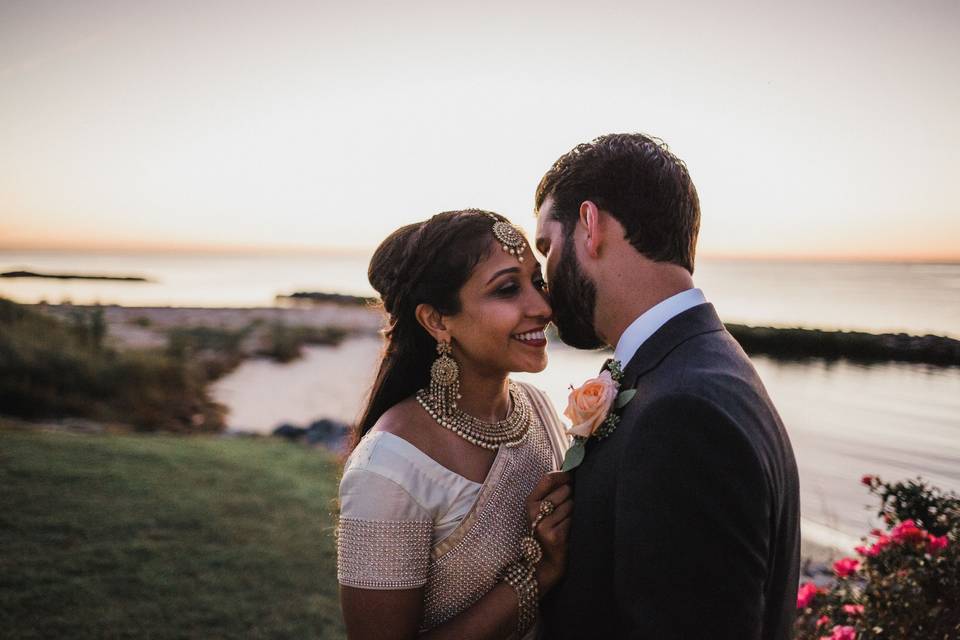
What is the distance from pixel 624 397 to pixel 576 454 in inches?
10.0

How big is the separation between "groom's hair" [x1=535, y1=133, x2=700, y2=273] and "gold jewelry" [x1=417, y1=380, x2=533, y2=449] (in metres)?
0.88

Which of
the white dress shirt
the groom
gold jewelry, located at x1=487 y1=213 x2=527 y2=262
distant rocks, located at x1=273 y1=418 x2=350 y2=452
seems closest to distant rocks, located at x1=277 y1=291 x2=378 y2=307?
distant rocks, located at x1=273 y1=418 x2=350 y2=452

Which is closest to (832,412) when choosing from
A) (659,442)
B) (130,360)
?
(659,442)

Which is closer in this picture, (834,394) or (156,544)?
(156,544)

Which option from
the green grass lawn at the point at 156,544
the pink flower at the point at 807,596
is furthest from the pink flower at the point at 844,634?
the green grass lawn at the point at 156,544

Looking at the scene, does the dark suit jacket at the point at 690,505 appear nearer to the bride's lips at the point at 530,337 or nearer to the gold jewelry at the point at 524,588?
the gold jewelry at the point at 524,588

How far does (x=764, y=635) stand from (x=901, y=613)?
6.29 ft

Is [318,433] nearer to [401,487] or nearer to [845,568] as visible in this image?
Result: [845,568]

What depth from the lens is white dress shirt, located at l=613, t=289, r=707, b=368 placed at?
1979 millimetres

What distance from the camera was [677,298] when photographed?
2004mm

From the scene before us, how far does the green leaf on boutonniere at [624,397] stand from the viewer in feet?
6.19

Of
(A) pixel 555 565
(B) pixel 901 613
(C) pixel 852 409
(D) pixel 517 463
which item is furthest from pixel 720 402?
(C) pixel 852 409

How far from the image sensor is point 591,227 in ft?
6.95

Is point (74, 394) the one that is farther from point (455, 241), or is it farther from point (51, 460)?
point (455, 241)
